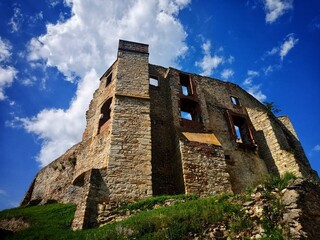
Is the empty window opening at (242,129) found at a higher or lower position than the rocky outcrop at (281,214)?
higher

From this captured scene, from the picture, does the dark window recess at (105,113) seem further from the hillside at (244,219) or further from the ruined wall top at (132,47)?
the hillside at (244,219)

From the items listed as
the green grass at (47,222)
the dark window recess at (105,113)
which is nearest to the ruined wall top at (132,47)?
the dark window recess at (105,113)

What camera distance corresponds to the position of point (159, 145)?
1496 centimetres

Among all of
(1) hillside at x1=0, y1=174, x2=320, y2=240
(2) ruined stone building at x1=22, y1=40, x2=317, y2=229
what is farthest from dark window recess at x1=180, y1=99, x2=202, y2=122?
(1) hillside at x1=0, y1=174, x2=320, y2=240

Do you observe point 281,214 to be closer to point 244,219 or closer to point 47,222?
point 244,219

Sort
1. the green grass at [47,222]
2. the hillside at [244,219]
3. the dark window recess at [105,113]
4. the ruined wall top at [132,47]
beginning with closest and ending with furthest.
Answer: the hillside at [244,219] < the green grass at [47,222] < the dark window recess at [105,113] < the ruined wall top at [132,47]

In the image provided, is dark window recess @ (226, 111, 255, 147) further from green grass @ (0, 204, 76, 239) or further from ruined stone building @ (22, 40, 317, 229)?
green grass @ (0, 204, 76, 239)

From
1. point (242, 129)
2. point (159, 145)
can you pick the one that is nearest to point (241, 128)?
point (242, 129)

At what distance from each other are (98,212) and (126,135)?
4.20 metres

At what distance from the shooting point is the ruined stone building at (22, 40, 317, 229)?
1170 cm

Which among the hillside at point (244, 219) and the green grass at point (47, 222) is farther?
the green grass at point (47, 222)

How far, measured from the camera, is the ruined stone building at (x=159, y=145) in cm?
1170

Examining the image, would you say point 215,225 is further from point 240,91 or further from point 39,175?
point 39,175

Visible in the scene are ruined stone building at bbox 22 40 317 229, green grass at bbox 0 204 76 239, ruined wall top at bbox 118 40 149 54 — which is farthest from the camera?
ruined wall top at bbox 118 40 149 54
